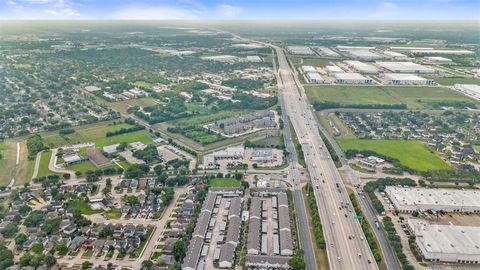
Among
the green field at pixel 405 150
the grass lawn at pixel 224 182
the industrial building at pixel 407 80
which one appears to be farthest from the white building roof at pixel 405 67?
the grass lawn at pixel 224 182

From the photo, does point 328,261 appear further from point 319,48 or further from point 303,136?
point 319,48

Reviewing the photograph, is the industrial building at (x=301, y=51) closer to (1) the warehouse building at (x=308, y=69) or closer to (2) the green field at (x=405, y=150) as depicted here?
(1) the warehouse building at (x=308, y=69)

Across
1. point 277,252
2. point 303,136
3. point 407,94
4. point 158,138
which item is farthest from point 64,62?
point 277,252

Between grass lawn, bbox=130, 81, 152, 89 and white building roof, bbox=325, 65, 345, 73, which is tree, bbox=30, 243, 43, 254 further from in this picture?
white building roof, bbox=325, 65, 345, 73

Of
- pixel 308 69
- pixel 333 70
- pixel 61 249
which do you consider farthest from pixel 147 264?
pixel 333 70

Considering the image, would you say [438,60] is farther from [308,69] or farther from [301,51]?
[308,69]

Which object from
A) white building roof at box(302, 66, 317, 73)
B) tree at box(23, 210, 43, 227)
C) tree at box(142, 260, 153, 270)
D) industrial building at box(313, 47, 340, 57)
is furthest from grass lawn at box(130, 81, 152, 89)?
industrial building at box(313, 47, 340, 57)
